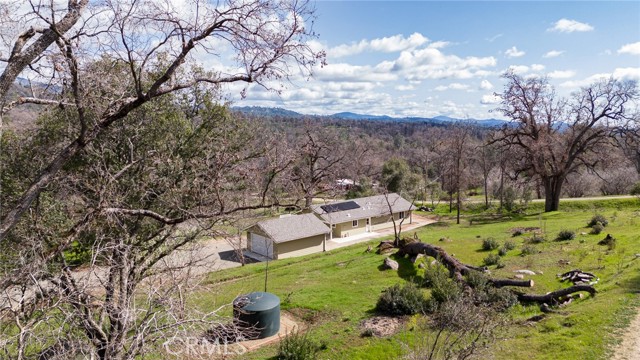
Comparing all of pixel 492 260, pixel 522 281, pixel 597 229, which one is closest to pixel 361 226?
pixel 597 229

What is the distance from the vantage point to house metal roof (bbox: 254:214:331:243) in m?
30.1

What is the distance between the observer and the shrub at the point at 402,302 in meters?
12.9

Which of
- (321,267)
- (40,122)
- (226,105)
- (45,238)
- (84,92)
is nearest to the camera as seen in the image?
(84,92)

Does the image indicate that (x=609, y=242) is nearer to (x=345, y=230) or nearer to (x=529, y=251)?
(x=529, y=251)

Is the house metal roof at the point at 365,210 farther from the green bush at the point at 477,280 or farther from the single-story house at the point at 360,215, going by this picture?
the green bush at the point at 477,280

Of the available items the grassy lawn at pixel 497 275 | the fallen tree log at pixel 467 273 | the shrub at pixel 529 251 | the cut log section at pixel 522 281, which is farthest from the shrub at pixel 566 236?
the fallen tree log at pixel 467 273

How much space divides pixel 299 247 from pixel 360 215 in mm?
8764

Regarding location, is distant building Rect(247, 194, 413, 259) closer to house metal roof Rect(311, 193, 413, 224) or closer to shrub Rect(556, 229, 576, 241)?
house metal roof Rect(311, 193, 413, 224)

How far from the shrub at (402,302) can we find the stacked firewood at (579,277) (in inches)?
232

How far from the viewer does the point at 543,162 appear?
32156 mm

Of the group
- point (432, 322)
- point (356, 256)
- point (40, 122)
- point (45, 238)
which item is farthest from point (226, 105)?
point (356, 256)

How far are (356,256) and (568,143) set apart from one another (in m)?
21.5

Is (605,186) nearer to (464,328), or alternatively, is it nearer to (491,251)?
(491,251)

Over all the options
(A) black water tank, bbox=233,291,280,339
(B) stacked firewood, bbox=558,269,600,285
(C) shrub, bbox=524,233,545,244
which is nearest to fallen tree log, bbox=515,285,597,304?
(B) stacked firewood, bbox=558,269,600,285
